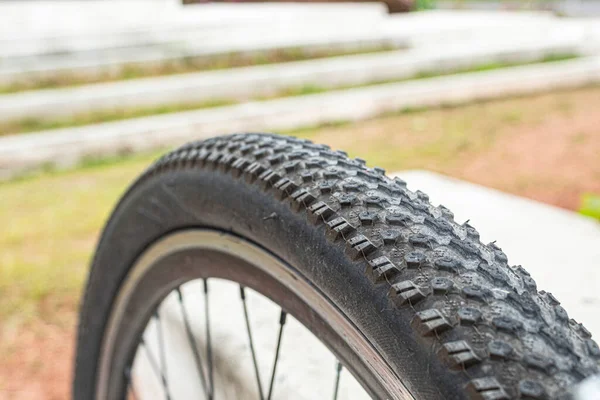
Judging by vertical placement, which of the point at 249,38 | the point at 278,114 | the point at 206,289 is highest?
the point at 249,38

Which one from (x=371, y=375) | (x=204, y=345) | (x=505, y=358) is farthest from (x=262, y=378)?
(x=505, y=358)

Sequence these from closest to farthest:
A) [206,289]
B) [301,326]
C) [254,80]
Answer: [206,289] → [301,326] → [254,80]

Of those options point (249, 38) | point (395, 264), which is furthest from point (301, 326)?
point (249, 38)

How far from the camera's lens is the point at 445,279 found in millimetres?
403

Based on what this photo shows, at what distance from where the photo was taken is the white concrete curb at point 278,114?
3.12 metres

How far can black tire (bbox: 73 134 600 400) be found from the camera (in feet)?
1.18

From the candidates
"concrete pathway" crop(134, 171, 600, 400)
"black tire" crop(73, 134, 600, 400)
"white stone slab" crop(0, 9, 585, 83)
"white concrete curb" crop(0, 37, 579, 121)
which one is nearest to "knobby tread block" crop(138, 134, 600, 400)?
"black tire" crop(73, 134, 600, 400)

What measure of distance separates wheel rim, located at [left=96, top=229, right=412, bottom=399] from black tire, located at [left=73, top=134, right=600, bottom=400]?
0.04 feet

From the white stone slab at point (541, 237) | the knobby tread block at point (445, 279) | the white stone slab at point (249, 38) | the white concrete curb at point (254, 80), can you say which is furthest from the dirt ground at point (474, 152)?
the knobby tread block at point (445, 279)

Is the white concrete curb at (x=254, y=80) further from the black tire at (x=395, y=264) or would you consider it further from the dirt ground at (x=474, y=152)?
the black tire at (x=395, y=264)

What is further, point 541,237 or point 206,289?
point 541,237

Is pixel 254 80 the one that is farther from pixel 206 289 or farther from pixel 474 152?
pixel 206 289

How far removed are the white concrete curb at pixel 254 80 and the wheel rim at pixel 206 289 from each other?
9.49ft

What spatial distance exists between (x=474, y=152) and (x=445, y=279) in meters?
2.77
